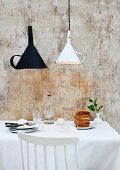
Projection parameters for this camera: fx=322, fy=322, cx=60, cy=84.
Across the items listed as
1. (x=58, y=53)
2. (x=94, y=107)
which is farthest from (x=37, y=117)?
(x=58, y=53)

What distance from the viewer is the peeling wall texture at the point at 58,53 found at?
3.21 m

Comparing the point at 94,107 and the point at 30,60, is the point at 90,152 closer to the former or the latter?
Result: the point at 94,107

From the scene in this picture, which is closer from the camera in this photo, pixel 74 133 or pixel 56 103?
pixel 74 133

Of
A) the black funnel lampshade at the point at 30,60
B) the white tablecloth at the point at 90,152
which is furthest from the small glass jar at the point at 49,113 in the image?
the white tablecloth at the point at 90,152

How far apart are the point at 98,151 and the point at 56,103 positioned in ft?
3.21

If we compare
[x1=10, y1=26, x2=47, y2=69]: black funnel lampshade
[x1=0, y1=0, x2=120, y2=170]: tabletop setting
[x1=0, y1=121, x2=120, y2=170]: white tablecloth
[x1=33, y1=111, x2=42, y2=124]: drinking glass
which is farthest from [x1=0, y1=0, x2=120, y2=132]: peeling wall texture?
[x1=0, y1=121, x2=120, y2=170]: white tablecloth

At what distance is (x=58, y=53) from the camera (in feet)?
10.6

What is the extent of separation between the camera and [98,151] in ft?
7.88

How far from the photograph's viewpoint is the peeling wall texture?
321 cm

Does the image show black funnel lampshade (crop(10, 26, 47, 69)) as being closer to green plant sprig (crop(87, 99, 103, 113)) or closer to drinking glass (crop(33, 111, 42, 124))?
drinking glass (crop(33, 111, 42, 124))

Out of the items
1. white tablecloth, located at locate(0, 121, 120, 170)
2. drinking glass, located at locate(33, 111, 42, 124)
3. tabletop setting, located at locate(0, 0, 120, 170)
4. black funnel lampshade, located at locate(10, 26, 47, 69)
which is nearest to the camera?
white tablecloth, located at locate(0, 121, 120, 170)

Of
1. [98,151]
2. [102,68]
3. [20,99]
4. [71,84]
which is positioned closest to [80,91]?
[71,84]

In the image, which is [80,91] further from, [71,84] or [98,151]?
[98,151]

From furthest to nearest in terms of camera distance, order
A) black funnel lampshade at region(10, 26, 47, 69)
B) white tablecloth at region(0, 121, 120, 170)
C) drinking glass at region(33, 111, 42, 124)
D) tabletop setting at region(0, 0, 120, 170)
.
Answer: tabletop setting at region(0, 0, 120, 170)
drinking glass at region(33, 111, 42, 124)
black funnel lampshade at region(10, 26, 47, 69)
white tablecloth at region(0, 121, 120, 170)
